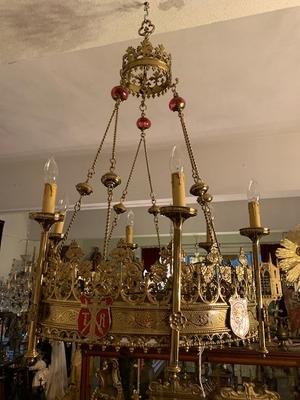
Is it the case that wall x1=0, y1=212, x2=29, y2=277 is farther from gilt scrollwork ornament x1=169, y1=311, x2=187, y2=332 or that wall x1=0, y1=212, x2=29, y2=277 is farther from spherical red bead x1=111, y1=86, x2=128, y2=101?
gilt scrollwork ornament x1=169, y1=311, x2=187, y2=332

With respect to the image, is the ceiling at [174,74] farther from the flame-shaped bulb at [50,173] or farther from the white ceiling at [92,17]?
the flame-shaped bulb at [50,173]

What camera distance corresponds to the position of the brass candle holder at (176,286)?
62cm

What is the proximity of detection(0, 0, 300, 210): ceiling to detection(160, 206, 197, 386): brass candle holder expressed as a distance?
0.64 meters

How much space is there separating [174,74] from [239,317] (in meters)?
1.22

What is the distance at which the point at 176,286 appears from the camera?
0.65 metres

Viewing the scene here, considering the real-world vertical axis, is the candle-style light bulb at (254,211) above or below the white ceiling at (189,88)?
below

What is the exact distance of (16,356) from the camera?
3225 mm

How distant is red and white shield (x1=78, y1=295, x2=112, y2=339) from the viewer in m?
0.68

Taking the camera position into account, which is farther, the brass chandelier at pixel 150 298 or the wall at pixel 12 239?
the wall at pixel 12 239

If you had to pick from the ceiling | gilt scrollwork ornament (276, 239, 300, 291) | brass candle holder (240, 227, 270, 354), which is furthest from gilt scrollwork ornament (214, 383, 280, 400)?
brass candle holder (240, 227, 270, 354)

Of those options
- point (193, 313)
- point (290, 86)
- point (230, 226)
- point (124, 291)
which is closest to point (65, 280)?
point (124, 291)

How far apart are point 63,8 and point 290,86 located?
120cm

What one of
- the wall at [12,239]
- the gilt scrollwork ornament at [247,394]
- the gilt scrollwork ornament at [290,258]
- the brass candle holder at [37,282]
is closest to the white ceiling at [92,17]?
the brass candle holder at [37,282]

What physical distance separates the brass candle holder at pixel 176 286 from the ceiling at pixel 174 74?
64cm
